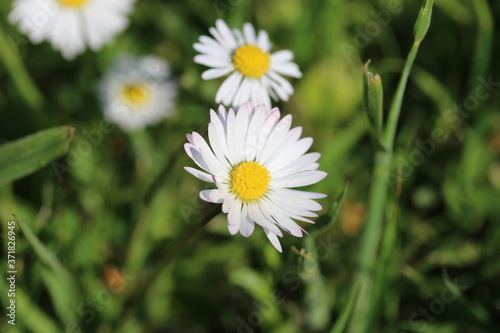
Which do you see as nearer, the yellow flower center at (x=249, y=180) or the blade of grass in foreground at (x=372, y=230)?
the yellow flower center at (x=249, y=180)

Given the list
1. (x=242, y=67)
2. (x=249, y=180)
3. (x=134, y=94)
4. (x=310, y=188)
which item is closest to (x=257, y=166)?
(x=249, y=180)

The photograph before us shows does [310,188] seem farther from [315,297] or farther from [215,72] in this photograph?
[215,72]

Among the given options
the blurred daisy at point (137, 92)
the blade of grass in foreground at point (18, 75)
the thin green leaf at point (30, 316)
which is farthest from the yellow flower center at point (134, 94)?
the thin green leaf at point (30, 316)

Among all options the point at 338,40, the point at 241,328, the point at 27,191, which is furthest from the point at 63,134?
the point at 338,40

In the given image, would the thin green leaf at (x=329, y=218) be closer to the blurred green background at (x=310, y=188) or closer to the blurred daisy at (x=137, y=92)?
the blurred green background at (x=310, y=188)

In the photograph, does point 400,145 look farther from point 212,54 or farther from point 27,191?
point 27,191
